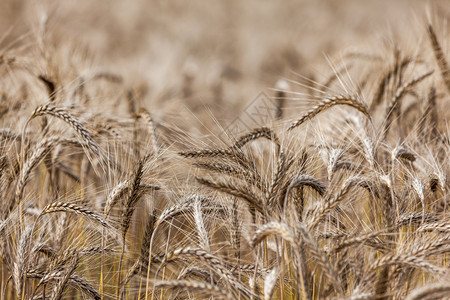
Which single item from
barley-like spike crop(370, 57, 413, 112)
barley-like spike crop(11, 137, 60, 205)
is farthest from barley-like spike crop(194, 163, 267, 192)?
barley-like spike crop(370, 57, 413, 112)

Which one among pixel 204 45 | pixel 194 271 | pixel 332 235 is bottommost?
pixel 194 271

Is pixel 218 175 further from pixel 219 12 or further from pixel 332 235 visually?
pixel 219 12

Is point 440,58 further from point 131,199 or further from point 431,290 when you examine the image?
point 131,199

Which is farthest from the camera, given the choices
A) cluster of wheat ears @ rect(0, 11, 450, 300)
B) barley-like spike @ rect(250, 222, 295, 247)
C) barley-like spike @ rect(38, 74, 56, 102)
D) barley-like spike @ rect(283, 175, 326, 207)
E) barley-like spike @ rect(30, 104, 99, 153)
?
barley-like spike @ rect(38, 74, 56, 102)

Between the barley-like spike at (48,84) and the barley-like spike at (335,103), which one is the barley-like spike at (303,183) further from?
the barley-like spike at (48,84)

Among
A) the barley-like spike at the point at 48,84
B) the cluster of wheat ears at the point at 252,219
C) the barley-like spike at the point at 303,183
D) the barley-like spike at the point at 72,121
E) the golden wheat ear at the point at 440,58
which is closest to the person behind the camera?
the cluster of wheat ears at the point at 252,219

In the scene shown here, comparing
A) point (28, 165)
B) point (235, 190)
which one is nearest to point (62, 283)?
point (28, 165)

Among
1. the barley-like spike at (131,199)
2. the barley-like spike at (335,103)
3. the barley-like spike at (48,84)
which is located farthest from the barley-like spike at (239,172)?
the barley-like spike at (48,84)

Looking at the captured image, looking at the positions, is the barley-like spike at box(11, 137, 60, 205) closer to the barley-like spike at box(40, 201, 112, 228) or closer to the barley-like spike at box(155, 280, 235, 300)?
the barley-like spike at box(40, 201, 112, 228)

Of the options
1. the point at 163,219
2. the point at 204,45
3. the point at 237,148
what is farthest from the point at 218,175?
the point at 204,45

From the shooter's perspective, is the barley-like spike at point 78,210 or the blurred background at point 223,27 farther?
the blurred background at point 223,27

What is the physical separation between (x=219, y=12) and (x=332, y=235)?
18.7m

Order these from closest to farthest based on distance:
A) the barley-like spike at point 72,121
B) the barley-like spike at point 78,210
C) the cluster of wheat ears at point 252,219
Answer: the cluster of wheat ears at point 252,219, the barley-like spike at point 78,210, the barley-like spike at point 72,121

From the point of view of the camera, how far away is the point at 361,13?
749 inches
